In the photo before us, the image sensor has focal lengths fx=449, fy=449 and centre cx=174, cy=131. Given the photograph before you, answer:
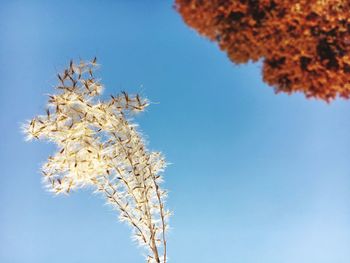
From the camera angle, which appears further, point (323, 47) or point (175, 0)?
point (175, 0)

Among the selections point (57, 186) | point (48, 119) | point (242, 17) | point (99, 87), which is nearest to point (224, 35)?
point (242, 17)

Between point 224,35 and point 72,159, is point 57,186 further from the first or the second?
point 224,35

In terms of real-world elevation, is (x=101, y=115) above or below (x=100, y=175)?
above

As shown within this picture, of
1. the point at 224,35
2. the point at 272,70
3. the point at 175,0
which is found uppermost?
the point at 175,0

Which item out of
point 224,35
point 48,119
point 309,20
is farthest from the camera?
point 48,119

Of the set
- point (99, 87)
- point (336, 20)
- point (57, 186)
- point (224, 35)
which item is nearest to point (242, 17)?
point (224, 35)

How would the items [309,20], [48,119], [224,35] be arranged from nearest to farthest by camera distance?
[309,20]
[224,35]
[48,119]

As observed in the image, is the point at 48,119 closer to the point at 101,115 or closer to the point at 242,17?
the point at 101,115
